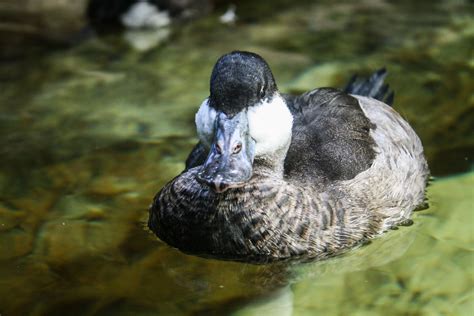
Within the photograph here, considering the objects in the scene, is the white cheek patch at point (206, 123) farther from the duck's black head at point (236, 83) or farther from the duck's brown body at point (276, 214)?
the duck's brown body at point (276, 214)

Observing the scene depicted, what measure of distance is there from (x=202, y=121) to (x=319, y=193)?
31.1 inches

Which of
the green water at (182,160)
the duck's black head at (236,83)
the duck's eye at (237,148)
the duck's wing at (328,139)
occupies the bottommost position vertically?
the green water at (182,160)

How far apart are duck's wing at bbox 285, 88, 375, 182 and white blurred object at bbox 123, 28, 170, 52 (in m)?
3.56

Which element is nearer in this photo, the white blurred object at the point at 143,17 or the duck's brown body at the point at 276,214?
the duck's brown body at the point at 276,214

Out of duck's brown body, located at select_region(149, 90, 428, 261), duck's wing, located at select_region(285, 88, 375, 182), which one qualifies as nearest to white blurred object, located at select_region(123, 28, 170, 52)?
duck's wing, located at select_region(285, 88, 375, 182)

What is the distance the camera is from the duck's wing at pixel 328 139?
17.1ft

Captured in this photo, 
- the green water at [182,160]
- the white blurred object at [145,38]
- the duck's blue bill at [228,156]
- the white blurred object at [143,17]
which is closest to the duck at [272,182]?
the duck's blue bill at [228,156]

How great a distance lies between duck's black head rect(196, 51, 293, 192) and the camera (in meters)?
4.62

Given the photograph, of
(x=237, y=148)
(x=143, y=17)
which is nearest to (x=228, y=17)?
(x=143, y=17)

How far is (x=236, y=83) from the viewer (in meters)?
4.71

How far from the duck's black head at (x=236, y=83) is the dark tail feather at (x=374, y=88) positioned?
191 cm

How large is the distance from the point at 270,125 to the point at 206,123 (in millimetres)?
351

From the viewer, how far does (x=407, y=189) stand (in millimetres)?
5594

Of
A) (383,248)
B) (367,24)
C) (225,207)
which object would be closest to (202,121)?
(225,207)
